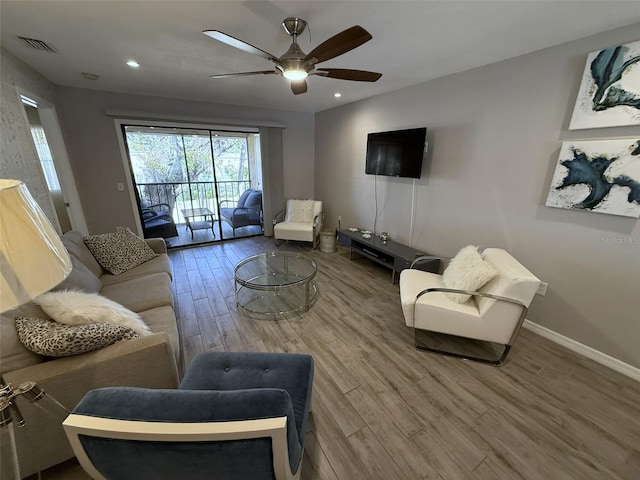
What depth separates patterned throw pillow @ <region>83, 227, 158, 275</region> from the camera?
2396 mm

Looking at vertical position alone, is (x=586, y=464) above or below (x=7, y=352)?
below

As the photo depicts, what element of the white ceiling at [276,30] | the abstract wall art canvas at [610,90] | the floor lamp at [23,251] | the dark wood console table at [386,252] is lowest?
the dark wood console table at [386,252]

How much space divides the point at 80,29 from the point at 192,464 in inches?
114

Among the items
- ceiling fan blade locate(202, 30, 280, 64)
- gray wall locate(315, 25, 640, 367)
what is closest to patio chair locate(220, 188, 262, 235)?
gray wall locate(315, 25, 640, 367)

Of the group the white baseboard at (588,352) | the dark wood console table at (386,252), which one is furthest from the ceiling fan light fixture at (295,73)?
the white baseboard at (588,352)

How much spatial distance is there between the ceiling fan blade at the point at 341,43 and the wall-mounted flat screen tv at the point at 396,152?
1751 millimetres

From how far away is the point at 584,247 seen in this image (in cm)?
204

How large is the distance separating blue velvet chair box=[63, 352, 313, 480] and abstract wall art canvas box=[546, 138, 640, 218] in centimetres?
261

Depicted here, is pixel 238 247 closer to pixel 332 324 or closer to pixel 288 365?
pixel 332 324

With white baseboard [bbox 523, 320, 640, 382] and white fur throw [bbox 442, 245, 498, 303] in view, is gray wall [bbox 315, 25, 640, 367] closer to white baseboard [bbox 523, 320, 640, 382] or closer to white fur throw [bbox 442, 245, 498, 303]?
white baseboard [bbox 523, 320, 640, 382]

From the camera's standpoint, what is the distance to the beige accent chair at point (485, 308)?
1800mm

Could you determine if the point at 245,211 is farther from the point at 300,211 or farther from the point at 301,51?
the point at 301,51

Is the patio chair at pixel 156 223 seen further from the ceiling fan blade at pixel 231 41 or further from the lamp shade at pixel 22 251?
the lamp shade at pixel 22 251

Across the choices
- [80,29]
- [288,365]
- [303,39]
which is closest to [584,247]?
[288,365]
